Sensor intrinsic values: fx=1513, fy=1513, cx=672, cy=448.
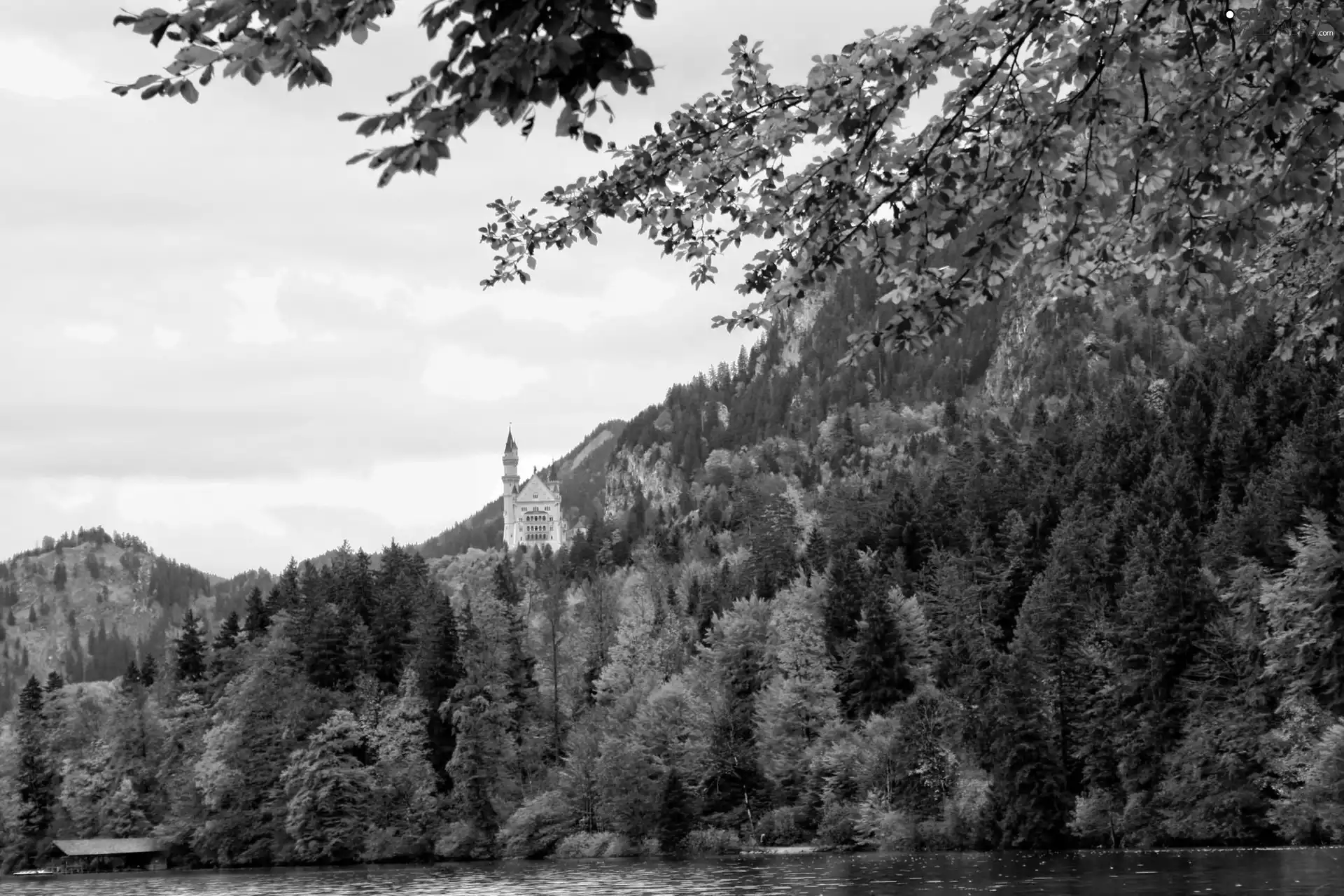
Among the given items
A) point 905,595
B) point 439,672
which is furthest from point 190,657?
point 905,595

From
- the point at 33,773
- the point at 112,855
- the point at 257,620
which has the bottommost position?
the point at 112,855

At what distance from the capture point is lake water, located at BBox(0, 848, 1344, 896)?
152ft

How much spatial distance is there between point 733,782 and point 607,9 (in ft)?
258

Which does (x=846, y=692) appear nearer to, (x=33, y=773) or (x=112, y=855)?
(x=112, y=855)

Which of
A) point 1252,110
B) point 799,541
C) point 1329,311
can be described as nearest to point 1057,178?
point 1252,110

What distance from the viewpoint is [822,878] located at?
5669 centimetres

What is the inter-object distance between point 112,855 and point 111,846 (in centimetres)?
157

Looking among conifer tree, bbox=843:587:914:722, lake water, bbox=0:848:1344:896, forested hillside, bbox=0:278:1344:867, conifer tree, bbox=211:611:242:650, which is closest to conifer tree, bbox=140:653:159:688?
forested hillside, bbox=0:278:1344:867

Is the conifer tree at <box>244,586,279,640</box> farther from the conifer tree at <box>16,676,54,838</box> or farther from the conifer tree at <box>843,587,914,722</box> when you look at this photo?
the conifer tree at <box>843,587,914,722</box>

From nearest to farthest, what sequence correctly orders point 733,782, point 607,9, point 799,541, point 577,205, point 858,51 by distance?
point 607,9, point 858,51, point 577,205, point 733,782, point 799,541

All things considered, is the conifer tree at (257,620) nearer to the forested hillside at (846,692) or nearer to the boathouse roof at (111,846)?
the forested hillside at (846,692)

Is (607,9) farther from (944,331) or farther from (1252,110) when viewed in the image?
(1252,110)

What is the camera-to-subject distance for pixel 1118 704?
235ft

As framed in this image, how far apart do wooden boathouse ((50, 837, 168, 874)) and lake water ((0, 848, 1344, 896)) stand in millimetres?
13903
